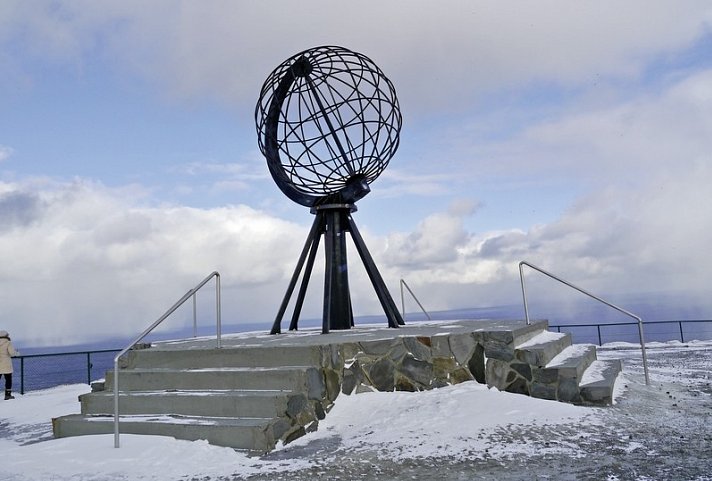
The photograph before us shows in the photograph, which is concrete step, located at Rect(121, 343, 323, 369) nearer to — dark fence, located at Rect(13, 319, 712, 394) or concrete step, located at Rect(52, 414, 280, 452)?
concrete step, located at Rect(52, 414, 280, 452)

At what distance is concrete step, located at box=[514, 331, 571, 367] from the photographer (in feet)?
21.6

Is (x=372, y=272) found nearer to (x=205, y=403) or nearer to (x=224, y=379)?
(x=224, y=379)

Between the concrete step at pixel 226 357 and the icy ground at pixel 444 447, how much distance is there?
76 cm

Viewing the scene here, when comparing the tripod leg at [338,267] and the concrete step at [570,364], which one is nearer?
the concrete step at [570,364]

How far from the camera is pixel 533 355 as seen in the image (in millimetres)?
6578

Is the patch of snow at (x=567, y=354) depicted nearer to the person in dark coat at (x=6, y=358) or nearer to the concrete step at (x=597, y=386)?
the concrete step at (x=597, y=386)

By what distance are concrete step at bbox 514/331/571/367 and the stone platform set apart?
0.01 meters

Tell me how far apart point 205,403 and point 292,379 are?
981 millimetres

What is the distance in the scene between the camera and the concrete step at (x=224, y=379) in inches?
234

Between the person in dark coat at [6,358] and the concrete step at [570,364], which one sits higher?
the person in dark coat at [6,358]

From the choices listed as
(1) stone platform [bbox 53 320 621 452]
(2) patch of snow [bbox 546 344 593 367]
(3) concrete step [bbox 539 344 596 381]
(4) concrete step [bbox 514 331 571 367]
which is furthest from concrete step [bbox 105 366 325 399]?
(2) patch of snow [bbox 546 344 593 367]

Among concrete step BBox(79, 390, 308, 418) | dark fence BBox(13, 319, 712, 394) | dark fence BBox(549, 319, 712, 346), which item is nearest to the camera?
concrete step BBox(79, 390, 308, 418)

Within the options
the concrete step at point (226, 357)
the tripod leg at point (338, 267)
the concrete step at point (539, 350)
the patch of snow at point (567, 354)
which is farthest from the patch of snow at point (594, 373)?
the tripod leg at point (338, 267)

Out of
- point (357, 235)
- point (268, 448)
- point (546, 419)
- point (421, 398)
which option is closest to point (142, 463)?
point (268, 448)
